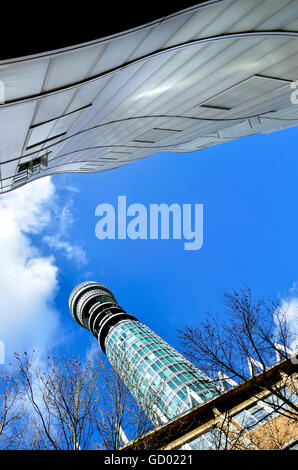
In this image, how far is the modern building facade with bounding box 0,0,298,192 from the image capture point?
4055 millimetres

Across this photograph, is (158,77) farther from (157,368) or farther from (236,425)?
(157,368)

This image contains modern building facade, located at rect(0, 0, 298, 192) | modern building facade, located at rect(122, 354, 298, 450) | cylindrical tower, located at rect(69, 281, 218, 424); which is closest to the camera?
modern building facade, located at rect(0, 0, 298, 192)

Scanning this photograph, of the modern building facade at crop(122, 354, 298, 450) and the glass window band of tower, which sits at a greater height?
the glass window band of tower

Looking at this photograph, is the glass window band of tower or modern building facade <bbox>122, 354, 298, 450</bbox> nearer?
modern building facade <bbox>122, 354, 298, 450</bbox>

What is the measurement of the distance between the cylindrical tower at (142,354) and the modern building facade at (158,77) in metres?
27.7

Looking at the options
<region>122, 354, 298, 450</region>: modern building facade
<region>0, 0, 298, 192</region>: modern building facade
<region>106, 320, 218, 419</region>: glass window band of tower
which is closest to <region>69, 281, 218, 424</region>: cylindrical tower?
<region>106, 320, 218, 419</region>: glass window band of tower

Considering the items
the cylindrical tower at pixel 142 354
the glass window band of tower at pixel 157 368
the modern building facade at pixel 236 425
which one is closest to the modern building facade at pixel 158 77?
the modern building facade at pixel 236 425

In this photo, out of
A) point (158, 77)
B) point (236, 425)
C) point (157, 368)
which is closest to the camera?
point (158, 77)

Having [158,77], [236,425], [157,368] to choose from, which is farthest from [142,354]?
[158,77]

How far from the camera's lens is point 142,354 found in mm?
54469

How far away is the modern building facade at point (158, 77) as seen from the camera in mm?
4055

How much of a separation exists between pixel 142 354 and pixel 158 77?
182 feet

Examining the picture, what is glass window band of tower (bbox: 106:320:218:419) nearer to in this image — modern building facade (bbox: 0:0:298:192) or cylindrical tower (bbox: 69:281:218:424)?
cylindrical tower (bbox: 69:281:218:424)
